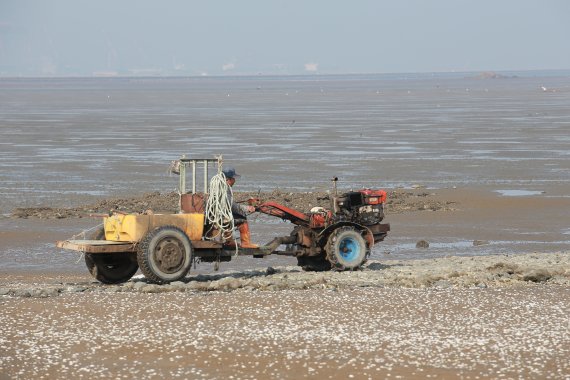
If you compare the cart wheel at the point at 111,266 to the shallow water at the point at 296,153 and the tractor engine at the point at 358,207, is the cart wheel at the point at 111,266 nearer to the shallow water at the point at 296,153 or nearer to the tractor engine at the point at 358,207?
the tractor engine at the point at 358,207

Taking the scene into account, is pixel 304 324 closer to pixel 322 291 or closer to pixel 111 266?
pixel 322 291

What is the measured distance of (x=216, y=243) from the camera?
1577 centimetres

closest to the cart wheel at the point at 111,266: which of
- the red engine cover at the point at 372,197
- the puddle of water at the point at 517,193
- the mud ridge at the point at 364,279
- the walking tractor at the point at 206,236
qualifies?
the walking tractor at the point at 206,236

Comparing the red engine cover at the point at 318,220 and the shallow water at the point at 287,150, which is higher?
the shallow water at the point at 287,150

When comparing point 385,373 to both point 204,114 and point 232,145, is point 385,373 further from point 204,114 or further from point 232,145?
point 204,114

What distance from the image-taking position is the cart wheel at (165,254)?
49.1 ft

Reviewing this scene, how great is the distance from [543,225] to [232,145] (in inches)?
895

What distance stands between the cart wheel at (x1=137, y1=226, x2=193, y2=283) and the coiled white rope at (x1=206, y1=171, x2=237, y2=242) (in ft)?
2.03

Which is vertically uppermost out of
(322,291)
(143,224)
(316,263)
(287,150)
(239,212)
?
(287,150)

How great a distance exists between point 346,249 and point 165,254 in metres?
2.98

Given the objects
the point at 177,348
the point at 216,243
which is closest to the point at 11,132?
the point at 216,243

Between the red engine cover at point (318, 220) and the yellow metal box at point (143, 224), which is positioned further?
the red engine cover at point (318, 220)

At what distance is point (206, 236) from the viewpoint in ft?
52.0

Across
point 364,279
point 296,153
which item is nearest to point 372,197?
point 364,279
